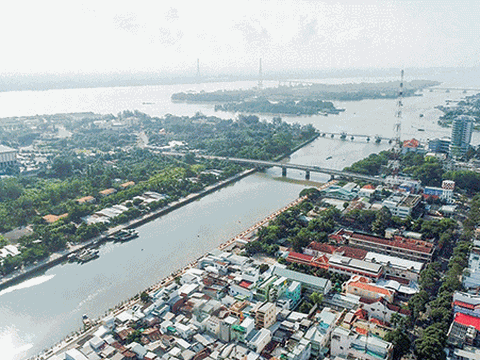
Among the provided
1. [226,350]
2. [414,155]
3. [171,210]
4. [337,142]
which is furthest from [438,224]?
[337,142]

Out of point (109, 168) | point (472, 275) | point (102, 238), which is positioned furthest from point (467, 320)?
point (109, 168)

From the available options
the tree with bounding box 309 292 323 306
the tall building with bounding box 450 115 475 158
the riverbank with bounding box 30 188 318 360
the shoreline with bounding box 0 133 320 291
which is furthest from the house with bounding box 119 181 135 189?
the tall building with bounding box 450 115 475 158

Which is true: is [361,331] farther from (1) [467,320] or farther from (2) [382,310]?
(1) [467,320]

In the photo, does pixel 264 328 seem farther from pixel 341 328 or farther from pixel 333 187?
pixel 333 187

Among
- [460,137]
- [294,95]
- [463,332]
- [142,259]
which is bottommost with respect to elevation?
[142,259]

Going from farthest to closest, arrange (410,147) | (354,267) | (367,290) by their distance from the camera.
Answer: (410,147) < (354,267) < (367,290)
